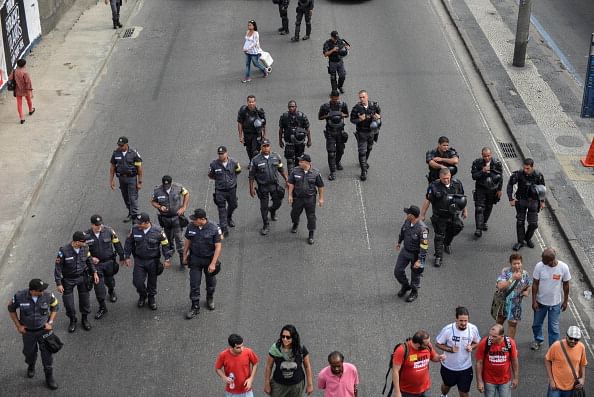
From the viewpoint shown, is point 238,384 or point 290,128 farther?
point 290,128

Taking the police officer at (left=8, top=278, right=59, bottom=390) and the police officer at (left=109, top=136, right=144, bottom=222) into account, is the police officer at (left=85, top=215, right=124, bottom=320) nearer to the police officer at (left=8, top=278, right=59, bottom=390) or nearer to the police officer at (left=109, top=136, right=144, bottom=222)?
the police officer at (left=8, top=278, right=59, bottom=390)

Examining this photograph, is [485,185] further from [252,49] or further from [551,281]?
[252,49]

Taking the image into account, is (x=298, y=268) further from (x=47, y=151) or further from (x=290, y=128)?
(x=47, y=151)

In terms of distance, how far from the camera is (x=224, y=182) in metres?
17.4

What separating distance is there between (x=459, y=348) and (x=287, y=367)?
2.21 metres

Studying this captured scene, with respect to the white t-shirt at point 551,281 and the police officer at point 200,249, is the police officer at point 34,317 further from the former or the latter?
the white t-shirt at point 551,281

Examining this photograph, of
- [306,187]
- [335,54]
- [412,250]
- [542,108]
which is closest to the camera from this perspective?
[412,250]

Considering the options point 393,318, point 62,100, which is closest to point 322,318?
point 393,318

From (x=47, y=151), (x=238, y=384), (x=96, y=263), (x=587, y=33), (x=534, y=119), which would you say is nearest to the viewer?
(x=238, y=384)

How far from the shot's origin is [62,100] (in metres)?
23.5

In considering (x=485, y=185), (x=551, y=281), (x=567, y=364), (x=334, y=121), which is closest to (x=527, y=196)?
(x=485, y=185)

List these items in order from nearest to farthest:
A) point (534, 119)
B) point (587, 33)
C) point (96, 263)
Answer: point (96, 263)
point (534, 119)
point (587, 33)

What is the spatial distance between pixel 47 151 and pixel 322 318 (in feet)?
27.0

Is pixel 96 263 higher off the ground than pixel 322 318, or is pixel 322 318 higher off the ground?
pixel 96 263
